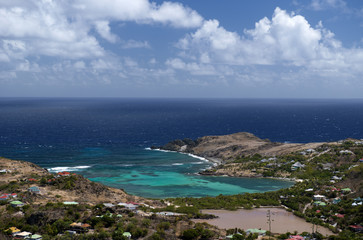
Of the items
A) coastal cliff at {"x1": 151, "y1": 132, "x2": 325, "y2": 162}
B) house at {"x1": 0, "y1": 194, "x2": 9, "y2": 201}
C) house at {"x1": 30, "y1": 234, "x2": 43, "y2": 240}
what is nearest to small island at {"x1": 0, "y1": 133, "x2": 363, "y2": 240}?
house at {"x1": 30, "y1": 234, "x2": 43, "y2": 240}

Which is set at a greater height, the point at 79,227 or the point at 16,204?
the point at 16,204

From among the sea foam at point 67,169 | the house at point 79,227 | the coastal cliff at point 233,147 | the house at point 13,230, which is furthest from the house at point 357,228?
the sea foam at point 67,169

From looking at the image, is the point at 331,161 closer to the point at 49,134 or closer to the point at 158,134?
the point at 158,134

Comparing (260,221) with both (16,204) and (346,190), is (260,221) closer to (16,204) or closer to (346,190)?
(346,190)

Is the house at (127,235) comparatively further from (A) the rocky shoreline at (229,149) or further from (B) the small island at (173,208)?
(A) the rocky shoreline at (229,149)

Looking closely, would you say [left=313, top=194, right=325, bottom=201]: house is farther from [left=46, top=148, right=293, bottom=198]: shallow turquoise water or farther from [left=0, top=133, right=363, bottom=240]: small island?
[left=46, top=148, right=293, bottom=198]: shallow turquoise water

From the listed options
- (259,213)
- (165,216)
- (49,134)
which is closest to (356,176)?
(259,213)

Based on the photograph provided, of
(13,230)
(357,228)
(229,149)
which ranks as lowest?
(229,149)

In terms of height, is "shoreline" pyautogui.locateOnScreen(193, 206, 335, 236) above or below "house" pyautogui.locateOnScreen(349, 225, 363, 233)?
below

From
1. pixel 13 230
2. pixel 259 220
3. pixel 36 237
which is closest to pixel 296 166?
pixel 259 220
